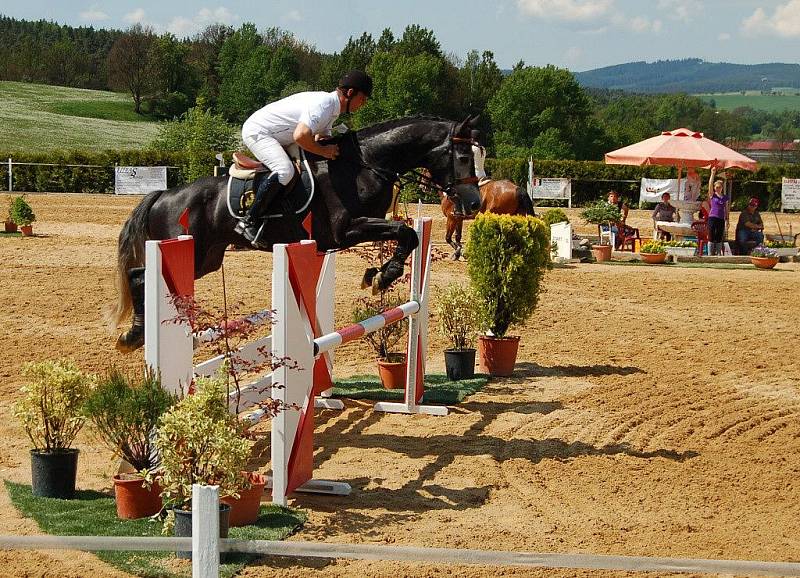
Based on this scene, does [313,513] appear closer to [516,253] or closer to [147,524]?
[147,524]

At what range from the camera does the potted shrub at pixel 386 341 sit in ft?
29.6

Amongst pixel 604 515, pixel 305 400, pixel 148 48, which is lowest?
pixel 604 515

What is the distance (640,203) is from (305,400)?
29192 mm

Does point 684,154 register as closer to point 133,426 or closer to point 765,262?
point 765,262

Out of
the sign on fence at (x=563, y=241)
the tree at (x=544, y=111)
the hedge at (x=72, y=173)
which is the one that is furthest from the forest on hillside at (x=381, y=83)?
the sign on fence at (x=563, y=241)

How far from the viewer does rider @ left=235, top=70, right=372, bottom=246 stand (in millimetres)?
7387

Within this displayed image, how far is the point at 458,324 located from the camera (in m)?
9.52

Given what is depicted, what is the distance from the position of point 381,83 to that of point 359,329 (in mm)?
73061

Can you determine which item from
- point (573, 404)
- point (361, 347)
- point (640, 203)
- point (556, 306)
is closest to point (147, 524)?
point (573, 404)

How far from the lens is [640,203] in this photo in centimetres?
3366

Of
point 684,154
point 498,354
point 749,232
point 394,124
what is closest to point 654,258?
→ point 749,232

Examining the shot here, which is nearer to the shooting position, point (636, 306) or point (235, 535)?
point (235, 535)

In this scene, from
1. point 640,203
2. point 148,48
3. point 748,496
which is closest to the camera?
point 748,496

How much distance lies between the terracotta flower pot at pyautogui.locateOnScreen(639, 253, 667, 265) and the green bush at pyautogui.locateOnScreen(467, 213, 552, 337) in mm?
10263
